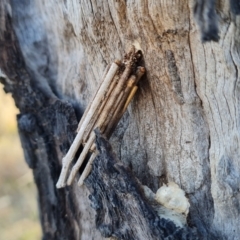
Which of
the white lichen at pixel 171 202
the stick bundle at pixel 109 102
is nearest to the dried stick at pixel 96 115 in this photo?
the stick bundle at pixel 109 102

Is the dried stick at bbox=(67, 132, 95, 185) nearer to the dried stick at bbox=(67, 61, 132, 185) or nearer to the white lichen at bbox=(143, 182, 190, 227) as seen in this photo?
the dried stick at bbox=(67, 61, 132, 185)

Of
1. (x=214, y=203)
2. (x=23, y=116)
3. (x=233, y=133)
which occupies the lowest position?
(x=214, y=203)

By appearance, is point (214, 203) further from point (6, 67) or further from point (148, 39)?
point (6, 67)

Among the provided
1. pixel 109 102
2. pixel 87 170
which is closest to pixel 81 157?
pixel 87 170

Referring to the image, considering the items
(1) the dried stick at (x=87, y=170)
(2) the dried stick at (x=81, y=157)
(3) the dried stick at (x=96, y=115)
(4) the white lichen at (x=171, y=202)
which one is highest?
(3) the dried stick at (x=96, y=115)

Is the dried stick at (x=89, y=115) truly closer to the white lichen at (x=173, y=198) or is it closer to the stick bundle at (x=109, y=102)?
the stick bundle at (x=109, y=102)

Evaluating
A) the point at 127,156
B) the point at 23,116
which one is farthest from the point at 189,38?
the point at 23,116

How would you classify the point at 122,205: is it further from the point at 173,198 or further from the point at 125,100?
the point at 125,100
